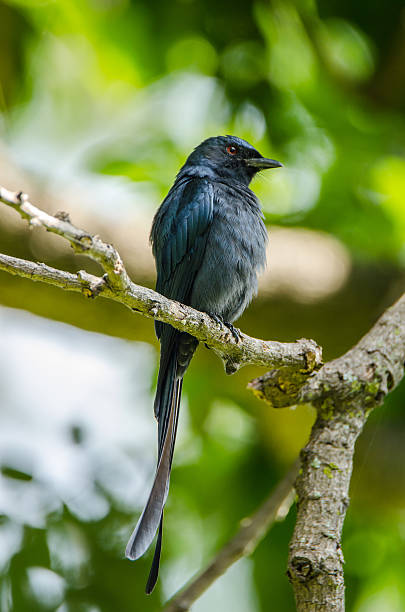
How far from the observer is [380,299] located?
525cm

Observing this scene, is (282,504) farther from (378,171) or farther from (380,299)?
(378,171)

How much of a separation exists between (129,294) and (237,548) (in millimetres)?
2162

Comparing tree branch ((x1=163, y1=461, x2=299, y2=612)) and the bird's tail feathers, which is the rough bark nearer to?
tree branch ((x1=163, y1=461, x2=299, y2=612))

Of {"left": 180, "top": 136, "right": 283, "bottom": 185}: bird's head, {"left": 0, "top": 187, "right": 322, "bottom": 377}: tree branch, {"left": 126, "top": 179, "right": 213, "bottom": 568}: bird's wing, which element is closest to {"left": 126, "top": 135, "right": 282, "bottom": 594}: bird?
{"left": 126, "top": 179, "right": 213, "bottom": 568}: bird's wing

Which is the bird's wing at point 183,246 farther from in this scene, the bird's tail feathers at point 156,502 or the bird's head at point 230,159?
the bird's head at point 230,159

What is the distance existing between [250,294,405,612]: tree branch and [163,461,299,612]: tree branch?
0.88 meters

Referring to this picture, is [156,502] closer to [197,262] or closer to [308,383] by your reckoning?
[308,383]

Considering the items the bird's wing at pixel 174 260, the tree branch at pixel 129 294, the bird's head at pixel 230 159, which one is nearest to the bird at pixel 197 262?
the bird's wing at pixel 174 260

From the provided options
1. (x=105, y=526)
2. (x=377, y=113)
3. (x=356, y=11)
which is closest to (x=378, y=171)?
(x=377, y=113)

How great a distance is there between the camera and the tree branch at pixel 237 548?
3557 mm

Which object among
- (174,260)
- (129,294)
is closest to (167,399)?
(174,260)

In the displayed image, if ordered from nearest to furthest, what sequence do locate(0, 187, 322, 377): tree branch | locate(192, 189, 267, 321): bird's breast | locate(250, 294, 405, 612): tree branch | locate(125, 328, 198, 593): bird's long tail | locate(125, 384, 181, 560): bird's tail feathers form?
1. locate(0, 187, 322, 377): tree branch
2. locate(250, 294, 405, 612): tree branch
3. locate(125, 384, 181, 560): bird's tail feathers
4. locate(125, 328, 198, 593): bird's long tail
5. locate(192, 189, 267, 321): bird's breast

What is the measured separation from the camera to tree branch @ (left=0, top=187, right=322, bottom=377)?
6.93 feet

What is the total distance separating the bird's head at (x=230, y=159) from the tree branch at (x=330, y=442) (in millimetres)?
1561
